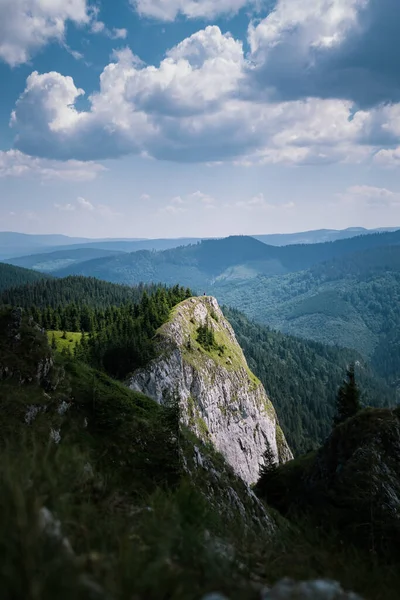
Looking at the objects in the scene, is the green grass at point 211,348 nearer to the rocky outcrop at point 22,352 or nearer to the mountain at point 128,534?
the rocky outcrop at point 22,352

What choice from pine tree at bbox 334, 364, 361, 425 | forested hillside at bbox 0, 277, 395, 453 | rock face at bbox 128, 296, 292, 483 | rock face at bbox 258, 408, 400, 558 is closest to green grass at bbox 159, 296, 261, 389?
rock face at bbox 128, 296, 292, 483

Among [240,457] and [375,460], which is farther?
[240,457]

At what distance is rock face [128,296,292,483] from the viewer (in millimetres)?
79938

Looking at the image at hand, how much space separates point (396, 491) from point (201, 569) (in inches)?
1266

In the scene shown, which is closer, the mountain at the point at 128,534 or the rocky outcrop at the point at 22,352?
the mountain at the point at 128,534

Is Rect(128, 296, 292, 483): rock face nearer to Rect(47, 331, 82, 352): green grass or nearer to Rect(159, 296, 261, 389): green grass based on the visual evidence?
Rect(159, 296, 261, 389): green grass

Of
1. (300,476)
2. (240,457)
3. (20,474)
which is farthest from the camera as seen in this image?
(240,457)

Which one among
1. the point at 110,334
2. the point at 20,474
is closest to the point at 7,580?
the point at 20,474

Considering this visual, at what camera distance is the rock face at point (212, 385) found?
79.9m

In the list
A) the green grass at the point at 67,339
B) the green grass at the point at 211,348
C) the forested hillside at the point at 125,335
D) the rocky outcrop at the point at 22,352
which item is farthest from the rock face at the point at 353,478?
the green grass at the point at 67,339

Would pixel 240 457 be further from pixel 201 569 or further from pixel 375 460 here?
pixel 201 569

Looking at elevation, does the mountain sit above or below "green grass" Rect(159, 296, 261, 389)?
above

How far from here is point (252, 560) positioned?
8367 millimetres

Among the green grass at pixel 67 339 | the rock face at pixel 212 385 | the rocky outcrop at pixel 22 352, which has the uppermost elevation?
the rocky outcrop at pixel 22 352
